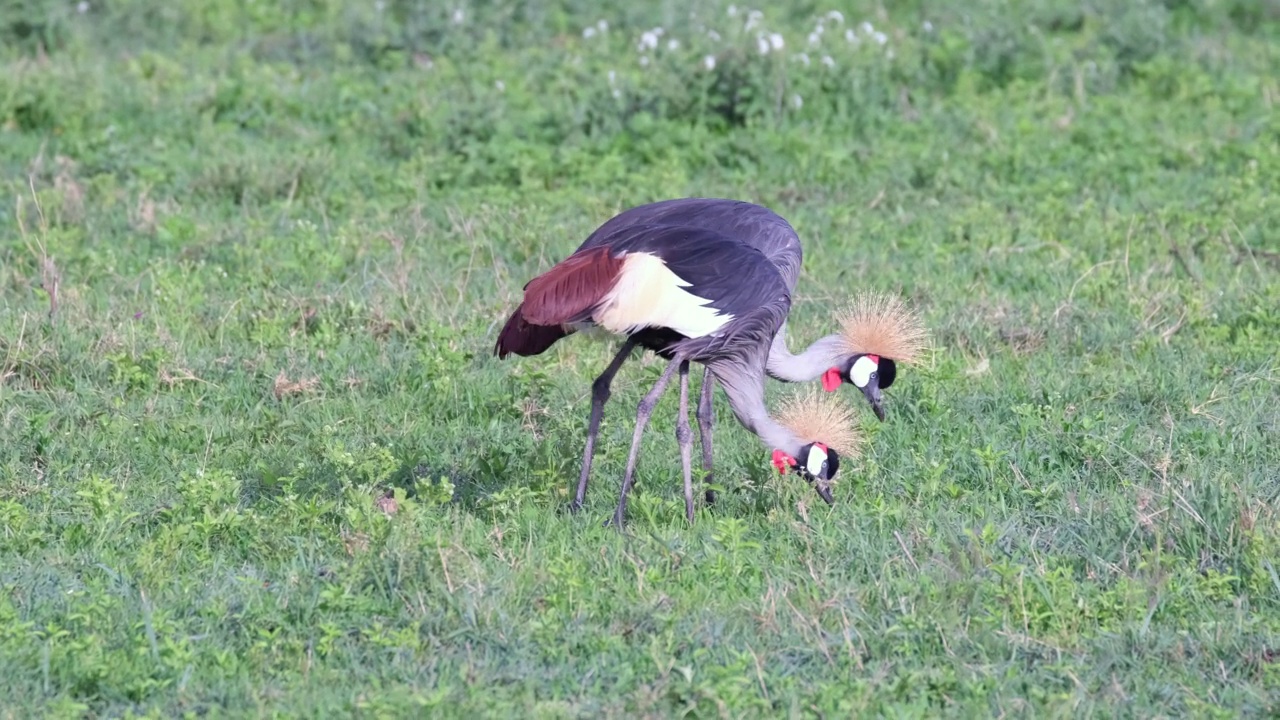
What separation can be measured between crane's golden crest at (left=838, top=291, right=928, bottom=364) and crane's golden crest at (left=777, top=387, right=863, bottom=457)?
21cm

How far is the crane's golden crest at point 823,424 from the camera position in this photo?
4879 millimetres

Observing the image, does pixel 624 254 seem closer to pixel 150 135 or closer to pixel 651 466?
pixel 651 466

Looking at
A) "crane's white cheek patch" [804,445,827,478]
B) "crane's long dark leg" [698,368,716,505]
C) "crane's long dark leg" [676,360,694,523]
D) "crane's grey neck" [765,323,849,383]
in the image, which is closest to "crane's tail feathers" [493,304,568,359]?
"crane's long dark leg" [676,360,694,523]

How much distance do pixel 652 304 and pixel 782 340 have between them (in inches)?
28.3

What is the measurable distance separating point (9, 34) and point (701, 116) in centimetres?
459

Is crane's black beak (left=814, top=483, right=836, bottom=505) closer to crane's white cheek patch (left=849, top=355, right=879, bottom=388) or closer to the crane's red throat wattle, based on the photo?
the crane's red throat wattle

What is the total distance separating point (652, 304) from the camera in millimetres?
4762

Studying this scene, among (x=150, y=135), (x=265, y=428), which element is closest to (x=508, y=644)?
(x=265, y=428)

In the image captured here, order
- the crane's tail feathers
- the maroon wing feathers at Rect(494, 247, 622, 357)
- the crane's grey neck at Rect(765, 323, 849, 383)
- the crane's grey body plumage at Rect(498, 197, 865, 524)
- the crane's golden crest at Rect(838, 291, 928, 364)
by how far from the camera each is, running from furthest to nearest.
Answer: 1. the crane's grey neck at Rect(765, 323, 849, 383)
2. the crane's golden crest at Rect(838, 291, 928, 364)
3. the crane's tail feathers
4. the crane's grey body plumage at Rect(498, 197, 865, 524)
5. the maroon wing feathers at Rect(494, 247, 622, 357)

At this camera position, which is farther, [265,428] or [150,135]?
[150,135]

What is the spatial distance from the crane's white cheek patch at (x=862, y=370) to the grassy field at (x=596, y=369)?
0.85 ft

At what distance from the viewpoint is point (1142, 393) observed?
5750mm

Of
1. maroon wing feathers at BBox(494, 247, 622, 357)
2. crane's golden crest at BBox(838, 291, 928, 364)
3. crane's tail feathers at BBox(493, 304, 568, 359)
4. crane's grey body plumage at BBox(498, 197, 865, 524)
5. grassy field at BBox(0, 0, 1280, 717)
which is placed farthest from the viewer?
crane's golden crest at BBox(838, 291, 928, 364)

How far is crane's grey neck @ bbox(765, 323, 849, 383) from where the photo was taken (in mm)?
5220
